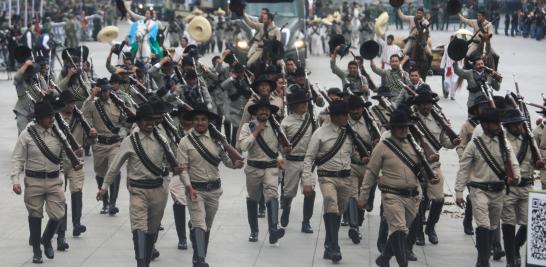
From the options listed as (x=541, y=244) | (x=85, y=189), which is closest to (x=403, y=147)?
(x=541, y=244)

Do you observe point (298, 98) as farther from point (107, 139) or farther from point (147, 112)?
point (147, 112)

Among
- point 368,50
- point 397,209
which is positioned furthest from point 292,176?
point 368,50

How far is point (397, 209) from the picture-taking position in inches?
482

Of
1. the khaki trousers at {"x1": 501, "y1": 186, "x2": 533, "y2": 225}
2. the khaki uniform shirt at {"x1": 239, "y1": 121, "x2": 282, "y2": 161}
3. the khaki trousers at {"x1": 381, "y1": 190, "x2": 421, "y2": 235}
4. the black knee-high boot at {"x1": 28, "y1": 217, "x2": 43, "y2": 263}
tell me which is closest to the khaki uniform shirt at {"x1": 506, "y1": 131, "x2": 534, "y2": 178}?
the khaki trousers at {"x1": 501, "y1": 186, "x2": 533, "y2": 225}

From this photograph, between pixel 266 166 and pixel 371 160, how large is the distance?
2.18 meters

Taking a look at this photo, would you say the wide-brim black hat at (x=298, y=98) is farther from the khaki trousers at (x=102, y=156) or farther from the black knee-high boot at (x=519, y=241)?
the black knee-high boot at (x=519, y=241)

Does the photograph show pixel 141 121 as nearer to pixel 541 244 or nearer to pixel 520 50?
pixel 541 244

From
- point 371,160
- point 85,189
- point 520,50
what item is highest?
point 371,160

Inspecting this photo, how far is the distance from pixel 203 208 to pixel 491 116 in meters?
2.99

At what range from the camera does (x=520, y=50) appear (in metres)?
50.0

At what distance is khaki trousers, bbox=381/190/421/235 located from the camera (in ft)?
40.2

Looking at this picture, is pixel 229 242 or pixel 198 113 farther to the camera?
pixel 229 242

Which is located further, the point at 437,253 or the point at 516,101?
the point at 516,101

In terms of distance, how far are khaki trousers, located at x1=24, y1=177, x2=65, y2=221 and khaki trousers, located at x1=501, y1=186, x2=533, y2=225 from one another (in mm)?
4564
